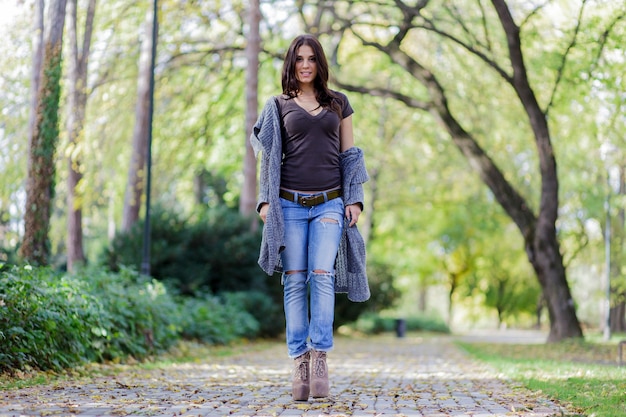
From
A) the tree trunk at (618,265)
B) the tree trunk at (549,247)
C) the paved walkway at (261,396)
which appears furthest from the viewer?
the tree trunk at (618,265)

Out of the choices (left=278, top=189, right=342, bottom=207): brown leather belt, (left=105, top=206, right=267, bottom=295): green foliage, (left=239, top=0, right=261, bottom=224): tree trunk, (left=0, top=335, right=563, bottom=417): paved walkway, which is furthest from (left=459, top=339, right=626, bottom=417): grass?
(left=239, top=0, right=261, bottom=224): tree trunk

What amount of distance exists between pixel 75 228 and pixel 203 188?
48.0ft

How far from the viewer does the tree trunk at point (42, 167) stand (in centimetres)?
976

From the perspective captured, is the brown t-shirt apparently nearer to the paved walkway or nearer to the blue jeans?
the blue jeans

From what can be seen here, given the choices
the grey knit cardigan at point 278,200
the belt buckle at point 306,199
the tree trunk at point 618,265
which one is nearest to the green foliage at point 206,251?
the grey knit cardigan at point 278,200

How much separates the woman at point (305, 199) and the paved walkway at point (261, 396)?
0.39 m

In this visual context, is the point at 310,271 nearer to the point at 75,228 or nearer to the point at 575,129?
the point at 75,228

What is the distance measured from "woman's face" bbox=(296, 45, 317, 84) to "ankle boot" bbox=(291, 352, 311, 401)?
169cm

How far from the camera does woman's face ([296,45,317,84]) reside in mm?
5117

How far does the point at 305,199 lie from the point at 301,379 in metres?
1.08

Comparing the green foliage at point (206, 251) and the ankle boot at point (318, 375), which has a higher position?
the green foliage at point (206, 251)

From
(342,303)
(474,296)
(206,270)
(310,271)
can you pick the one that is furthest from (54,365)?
(474,296)

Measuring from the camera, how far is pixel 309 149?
5047 mm

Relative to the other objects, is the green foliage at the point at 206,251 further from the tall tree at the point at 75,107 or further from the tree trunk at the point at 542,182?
the tree trunk at the point at 542,182
